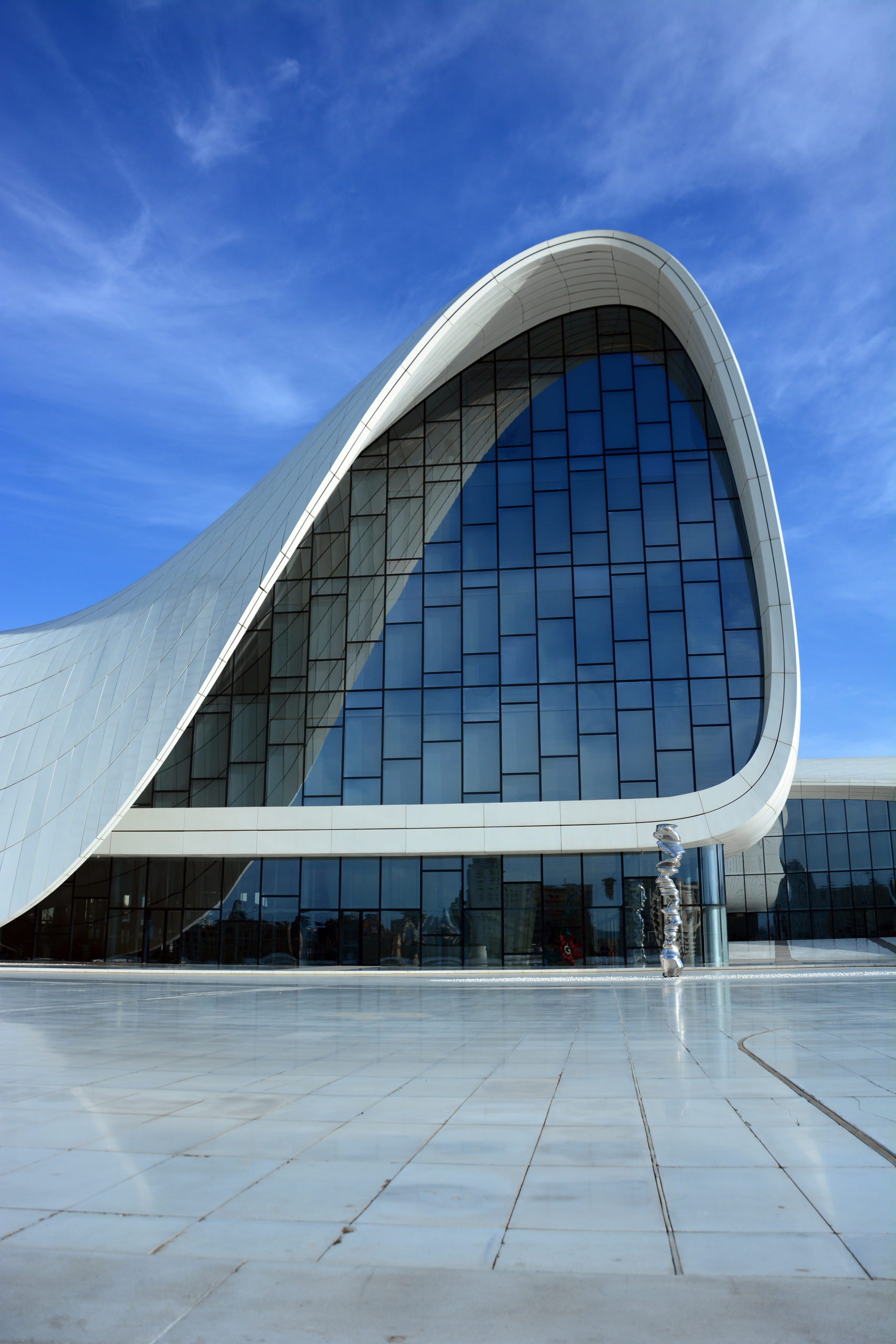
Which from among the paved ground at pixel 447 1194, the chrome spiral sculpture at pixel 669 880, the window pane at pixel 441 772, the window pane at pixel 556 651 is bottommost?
the paved ground at pixel 447 1194

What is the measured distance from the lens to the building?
1107 inches

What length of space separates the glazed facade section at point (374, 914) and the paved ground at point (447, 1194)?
19266 millimetres

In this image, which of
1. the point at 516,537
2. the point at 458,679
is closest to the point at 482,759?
the point at 458,679

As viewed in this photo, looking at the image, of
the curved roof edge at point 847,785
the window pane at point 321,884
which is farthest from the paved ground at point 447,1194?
the curved roof edge at point 847,785

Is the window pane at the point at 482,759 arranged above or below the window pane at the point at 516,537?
below

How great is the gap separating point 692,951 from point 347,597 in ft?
46.5

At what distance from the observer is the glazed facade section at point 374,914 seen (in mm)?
28234

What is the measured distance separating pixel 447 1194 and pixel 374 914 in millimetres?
25743

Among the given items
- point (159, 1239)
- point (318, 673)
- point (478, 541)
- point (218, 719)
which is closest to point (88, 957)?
point (218, 719)

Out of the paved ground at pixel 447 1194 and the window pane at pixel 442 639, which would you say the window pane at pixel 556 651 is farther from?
the paved ground at pixel 447 1194

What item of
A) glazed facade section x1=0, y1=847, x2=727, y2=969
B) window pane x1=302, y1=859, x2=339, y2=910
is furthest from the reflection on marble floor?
window pane x1=302, y1=859, x2=339, y2=910

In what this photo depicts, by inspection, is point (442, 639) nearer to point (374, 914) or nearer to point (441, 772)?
point (441, 772)

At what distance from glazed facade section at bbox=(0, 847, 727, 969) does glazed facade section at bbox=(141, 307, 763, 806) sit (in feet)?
6.69

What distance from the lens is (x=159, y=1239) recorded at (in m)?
3.67
